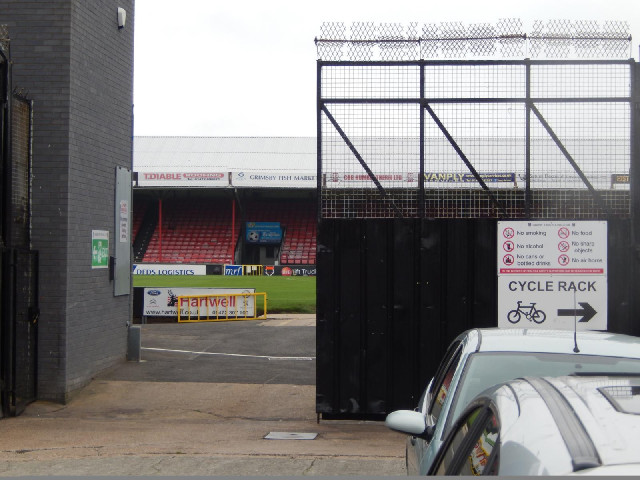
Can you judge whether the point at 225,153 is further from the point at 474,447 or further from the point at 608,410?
the point at 608,410

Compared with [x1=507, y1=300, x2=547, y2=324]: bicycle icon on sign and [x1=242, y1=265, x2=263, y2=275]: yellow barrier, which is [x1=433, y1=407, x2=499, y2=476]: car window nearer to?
[x1=507, y1=300, x2=547, y2=324]: bicycle icon on sign

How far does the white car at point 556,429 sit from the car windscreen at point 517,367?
1776 mm

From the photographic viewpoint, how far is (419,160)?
1123cm

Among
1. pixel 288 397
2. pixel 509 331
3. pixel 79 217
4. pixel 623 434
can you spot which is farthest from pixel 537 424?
pixel 79 217

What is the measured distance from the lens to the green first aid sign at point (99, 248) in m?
14.5

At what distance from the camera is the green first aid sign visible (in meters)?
14.5

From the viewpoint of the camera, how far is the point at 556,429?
8.54ft

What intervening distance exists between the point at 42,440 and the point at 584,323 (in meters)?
6.31

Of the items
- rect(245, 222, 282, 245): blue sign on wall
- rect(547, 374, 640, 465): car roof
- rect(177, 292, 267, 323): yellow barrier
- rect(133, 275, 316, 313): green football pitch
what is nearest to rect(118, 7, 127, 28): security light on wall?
rect(547, 374, 640, 465): car roof

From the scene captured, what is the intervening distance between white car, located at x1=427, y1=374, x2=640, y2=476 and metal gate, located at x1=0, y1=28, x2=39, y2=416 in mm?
9539

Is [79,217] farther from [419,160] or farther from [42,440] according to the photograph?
[419,160]

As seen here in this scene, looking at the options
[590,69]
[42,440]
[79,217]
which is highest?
[590,69]

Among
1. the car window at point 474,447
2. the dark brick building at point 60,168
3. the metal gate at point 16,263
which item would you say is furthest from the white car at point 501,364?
the dark brick building at point 60,168

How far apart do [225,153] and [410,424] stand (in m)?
61.1
